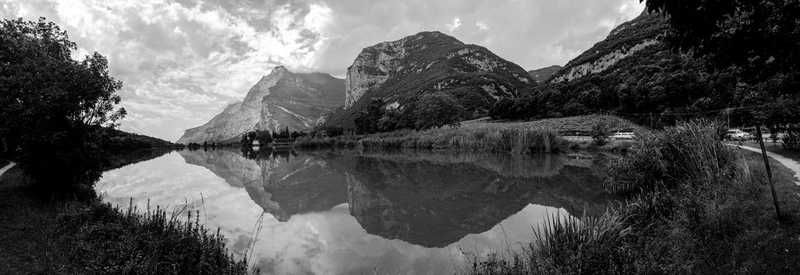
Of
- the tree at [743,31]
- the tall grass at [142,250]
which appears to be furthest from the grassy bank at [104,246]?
the tree at [743,31]

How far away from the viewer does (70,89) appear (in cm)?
1688

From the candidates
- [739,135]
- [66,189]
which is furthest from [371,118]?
[66,189]

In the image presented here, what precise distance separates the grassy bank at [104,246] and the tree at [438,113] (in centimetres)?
8093

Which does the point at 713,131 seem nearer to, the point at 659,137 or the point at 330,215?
the point at 659,137

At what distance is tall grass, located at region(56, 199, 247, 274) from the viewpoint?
7.48 metres

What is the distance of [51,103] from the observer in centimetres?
1566

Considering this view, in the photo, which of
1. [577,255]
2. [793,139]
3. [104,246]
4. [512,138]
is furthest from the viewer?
[512,138]

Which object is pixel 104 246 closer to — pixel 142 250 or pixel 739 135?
pixel 142 250

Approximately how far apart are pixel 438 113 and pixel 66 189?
79.4 metres

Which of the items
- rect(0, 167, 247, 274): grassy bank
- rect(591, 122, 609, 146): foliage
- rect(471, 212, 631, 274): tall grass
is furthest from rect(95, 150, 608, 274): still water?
rect(591, 122, 609, 146): foliage

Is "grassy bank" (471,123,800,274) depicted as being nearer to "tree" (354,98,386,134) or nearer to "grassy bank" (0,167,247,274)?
"grassy bank" (0,167,247,274)

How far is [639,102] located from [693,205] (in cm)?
6844

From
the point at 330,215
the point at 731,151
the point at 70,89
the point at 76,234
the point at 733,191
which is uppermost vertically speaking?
the point at 70,89

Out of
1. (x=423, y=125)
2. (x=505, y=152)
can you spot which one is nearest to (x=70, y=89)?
(x=505, y=152)
